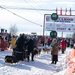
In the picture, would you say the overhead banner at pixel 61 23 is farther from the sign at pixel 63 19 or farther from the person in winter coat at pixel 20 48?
the person in winter coat at pixel 20 48

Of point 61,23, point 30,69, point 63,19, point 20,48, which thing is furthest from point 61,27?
point 30,69

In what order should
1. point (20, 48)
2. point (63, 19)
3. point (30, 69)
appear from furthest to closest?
point (63, 19), point (20, 48), point (30, 69)

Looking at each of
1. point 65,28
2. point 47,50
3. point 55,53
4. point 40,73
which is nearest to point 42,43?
point 65,28

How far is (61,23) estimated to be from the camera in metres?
41.6

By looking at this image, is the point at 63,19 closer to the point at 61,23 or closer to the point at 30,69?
the point at 61,23

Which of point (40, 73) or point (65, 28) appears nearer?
point (40, 73)

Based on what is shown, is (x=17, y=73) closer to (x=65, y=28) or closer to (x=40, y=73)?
(x=40, y=73)

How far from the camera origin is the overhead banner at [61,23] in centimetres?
4075

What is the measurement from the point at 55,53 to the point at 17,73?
615 centimetres

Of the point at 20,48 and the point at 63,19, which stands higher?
the point at 63,19

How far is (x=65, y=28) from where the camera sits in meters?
41.6

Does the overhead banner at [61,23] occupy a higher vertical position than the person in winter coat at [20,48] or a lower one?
higher

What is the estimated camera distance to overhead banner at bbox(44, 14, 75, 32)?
40750mm

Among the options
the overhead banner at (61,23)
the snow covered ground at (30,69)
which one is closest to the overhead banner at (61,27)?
the overhead banner at (61,23)
